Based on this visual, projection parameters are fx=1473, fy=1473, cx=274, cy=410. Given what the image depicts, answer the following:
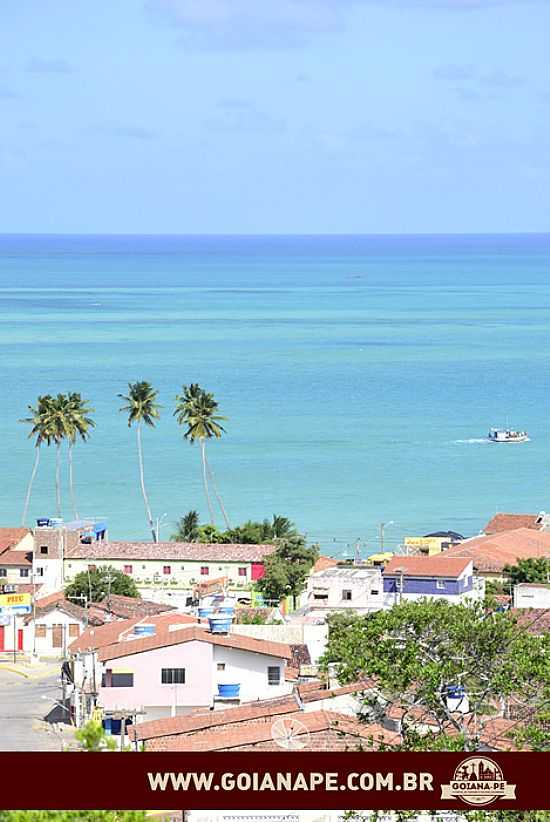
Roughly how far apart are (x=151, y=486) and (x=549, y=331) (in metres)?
67.1

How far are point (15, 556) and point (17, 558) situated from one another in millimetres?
237

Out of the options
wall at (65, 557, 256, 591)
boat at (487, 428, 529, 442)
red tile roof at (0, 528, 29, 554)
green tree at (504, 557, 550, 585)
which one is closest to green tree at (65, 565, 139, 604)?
wall at (65, 557, 256, 591)

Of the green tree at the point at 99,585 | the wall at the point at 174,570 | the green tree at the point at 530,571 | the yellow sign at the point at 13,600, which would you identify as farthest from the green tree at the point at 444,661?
the wall at the point at 174,570

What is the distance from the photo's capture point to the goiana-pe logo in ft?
8.72

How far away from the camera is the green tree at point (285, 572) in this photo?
105 feet

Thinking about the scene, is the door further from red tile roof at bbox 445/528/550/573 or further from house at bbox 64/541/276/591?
red tile roof at bbox 445/528/550/573

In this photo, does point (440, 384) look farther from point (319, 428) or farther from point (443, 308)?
point (443, 308)

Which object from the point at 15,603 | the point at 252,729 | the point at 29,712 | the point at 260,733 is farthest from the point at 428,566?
the point at 260,733

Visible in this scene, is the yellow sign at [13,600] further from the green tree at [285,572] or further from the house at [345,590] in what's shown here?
the house at [345,590]

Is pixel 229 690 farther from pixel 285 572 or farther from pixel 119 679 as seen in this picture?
pixel 285 572

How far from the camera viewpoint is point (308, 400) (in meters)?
78.2

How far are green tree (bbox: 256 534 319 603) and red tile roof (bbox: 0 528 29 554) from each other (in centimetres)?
806

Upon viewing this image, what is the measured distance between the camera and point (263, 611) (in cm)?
2817

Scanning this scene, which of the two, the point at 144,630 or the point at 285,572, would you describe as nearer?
the point at 144,630
